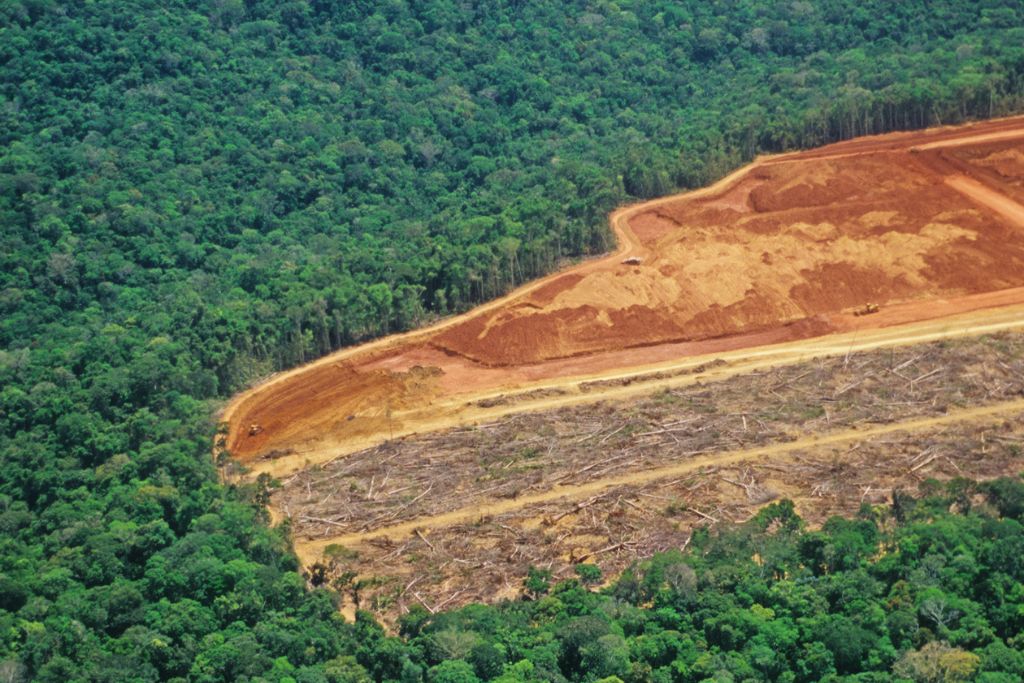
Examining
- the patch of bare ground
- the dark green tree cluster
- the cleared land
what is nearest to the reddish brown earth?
the cleared land

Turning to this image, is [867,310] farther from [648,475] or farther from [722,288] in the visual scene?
[648,475]

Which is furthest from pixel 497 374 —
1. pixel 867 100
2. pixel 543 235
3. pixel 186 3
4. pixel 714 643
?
pixel 186 3

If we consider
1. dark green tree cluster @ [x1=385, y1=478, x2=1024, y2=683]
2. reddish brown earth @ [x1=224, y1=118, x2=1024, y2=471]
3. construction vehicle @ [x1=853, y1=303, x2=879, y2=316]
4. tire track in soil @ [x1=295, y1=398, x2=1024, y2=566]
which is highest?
reddish brown earth @ [x1=224, y1=118, x2=1024, y2=471]

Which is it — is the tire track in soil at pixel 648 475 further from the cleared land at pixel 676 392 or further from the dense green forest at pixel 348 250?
the dense green forest at pixel 348 250

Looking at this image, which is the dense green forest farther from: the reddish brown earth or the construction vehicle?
the construction vehicle

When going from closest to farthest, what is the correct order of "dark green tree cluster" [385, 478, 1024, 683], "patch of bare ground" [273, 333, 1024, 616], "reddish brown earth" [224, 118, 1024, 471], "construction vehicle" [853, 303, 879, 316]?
"dark green tree cluster" [385, 478, 1024, 683] → "patch of bare ground" [273, 333, 1024, 616] → "reddish brown earth" [224, 118, 1024, 471] → "construction vehicle" [853, 303, 879, 316]
